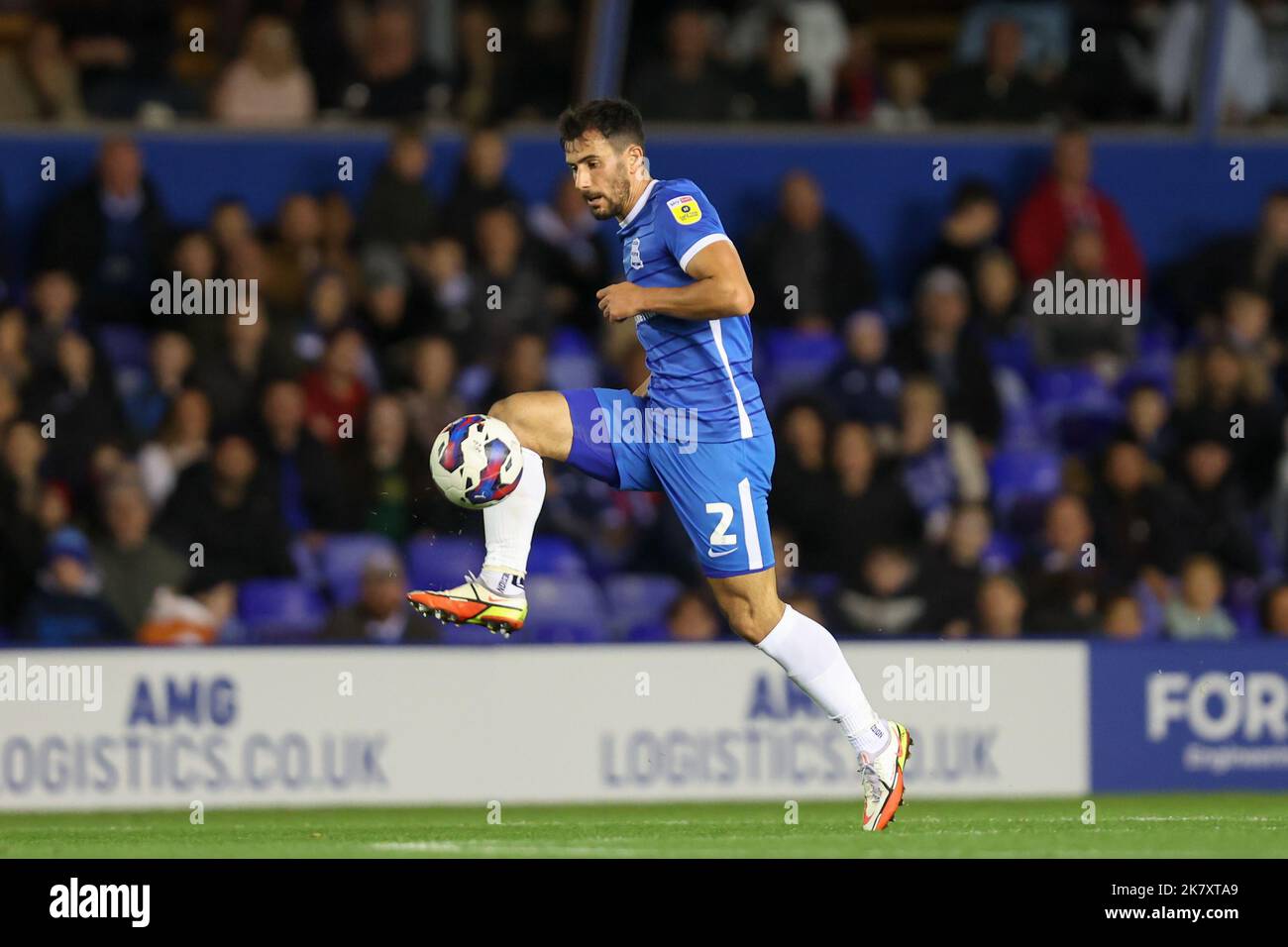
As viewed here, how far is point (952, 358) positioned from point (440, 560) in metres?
3.48

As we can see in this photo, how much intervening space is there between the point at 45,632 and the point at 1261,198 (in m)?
8.33

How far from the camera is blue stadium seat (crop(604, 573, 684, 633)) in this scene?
41.8ft

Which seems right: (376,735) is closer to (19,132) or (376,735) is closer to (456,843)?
(456,843)

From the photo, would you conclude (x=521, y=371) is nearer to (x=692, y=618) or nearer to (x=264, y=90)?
(x=692, y=618)

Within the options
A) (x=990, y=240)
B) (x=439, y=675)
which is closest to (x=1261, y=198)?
(x=990, y=240)

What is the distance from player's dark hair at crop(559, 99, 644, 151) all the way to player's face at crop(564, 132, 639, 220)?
0.07 feet

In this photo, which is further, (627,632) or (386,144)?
(386,144)

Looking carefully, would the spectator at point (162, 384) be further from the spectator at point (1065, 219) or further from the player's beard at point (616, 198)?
the player's beard at point (616, 198)

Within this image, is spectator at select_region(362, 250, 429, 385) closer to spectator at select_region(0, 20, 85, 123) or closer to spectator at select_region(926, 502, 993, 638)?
spectator at select_region(0, 20, 85, 123)

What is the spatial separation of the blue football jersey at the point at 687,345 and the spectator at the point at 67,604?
4.54 metres

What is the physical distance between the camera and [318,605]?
12.4 meters

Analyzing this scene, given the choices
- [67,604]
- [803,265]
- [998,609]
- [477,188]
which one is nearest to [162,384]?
[67,604]

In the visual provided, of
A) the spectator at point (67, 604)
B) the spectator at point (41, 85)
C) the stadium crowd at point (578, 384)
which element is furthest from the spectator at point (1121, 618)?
the spectator at point (41, 85)

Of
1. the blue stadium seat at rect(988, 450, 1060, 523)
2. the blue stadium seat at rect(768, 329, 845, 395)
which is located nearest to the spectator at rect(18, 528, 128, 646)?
the blue stadium seat at rect(768, 329, 845, 395)
